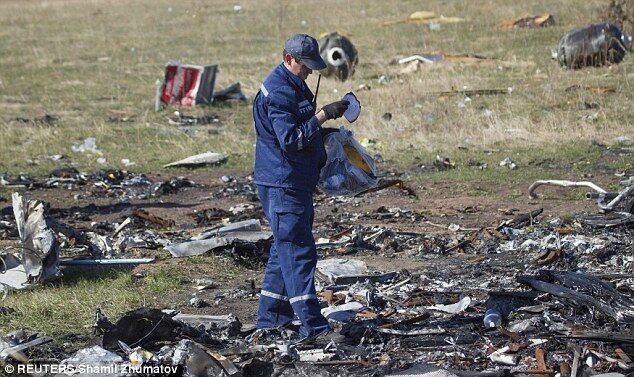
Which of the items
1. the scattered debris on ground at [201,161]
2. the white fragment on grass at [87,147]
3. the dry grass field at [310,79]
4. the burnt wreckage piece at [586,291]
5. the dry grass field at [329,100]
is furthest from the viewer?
the white fragment on grass at [87,147]

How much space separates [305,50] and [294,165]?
0.67m

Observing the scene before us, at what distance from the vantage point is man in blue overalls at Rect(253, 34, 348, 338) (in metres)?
5.79

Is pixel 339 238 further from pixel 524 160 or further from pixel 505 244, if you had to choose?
pixel 524 160

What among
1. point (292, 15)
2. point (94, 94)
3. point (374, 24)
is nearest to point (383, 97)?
point (94, 94)

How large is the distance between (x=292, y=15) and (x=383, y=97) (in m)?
14.2

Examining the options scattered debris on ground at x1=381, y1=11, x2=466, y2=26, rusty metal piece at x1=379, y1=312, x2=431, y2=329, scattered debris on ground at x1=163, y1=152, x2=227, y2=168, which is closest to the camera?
rusty metal piece at x1=379, y1=312, x2=431, y2=329

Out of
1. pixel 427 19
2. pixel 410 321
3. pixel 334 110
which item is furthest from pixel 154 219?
pixel 427 19

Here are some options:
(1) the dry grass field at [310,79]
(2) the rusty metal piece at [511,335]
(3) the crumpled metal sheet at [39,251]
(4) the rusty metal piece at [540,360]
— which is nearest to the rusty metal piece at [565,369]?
(4) the rusty metal piece at [540,360]

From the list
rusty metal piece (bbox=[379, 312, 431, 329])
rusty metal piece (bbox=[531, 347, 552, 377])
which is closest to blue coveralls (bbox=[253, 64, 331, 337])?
rusty metal piece (bbox=[379, 312, 431, 329])

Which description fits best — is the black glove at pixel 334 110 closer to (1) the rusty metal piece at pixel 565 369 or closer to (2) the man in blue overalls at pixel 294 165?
(2) the man in blue overalls at pixel 294 165

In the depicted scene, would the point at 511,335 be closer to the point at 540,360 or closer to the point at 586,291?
the point at 540,360

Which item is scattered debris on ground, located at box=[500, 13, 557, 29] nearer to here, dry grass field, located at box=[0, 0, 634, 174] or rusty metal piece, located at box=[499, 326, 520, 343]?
dry grass field, located at box=[0, 0, 634, 174]

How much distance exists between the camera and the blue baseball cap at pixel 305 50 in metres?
5.79

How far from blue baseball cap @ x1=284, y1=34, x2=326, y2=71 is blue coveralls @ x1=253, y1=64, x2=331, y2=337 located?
12 cm
